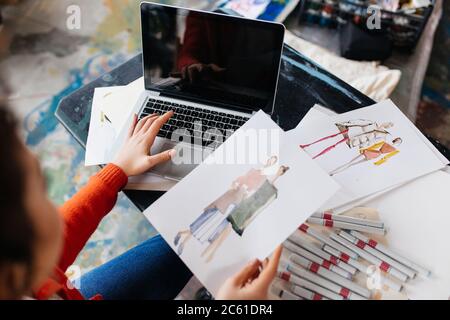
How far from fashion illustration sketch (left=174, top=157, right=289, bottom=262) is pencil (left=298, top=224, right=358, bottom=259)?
0.08 m

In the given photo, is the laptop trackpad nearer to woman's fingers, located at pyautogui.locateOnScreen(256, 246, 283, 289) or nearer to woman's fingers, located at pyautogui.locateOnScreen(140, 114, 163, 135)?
woman's fingers, located at pyautogui.locateOnScreen(140, 114, 163, 135)

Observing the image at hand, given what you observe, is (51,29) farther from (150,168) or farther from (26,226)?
(26,226)

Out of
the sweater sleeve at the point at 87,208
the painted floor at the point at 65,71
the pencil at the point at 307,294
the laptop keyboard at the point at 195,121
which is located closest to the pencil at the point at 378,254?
the pencil at the point at 307,294

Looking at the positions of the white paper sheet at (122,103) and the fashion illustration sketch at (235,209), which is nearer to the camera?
the fashion illustration sketch at (235,209)

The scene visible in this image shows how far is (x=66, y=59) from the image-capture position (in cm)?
172

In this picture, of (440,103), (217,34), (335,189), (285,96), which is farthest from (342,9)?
(335,189)

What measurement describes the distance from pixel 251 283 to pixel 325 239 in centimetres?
15

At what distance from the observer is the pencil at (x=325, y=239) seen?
715 mm

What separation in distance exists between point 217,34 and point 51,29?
1.26 m

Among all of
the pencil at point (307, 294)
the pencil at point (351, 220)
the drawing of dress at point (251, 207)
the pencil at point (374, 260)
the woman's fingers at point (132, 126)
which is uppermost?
the woman's fingers at point (132, 126)

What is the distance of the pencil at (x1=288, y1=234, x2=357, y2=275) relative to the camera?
701mm

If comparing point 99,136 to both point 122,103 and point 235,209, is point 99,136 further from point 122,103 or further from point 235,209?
point 235,209

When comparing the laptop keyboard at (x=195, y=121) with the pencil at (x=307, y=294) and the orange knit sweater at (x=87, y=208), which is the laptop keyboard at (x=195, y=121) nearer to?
the orange knit sweater at (x=87, y=208)

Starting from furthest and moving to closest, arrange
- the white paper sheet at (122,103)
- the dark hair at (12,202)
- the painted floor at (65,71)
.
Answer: the painted floor at (65,71) < the white paper sheet at (122,103) < the dark hair at (12,202)
